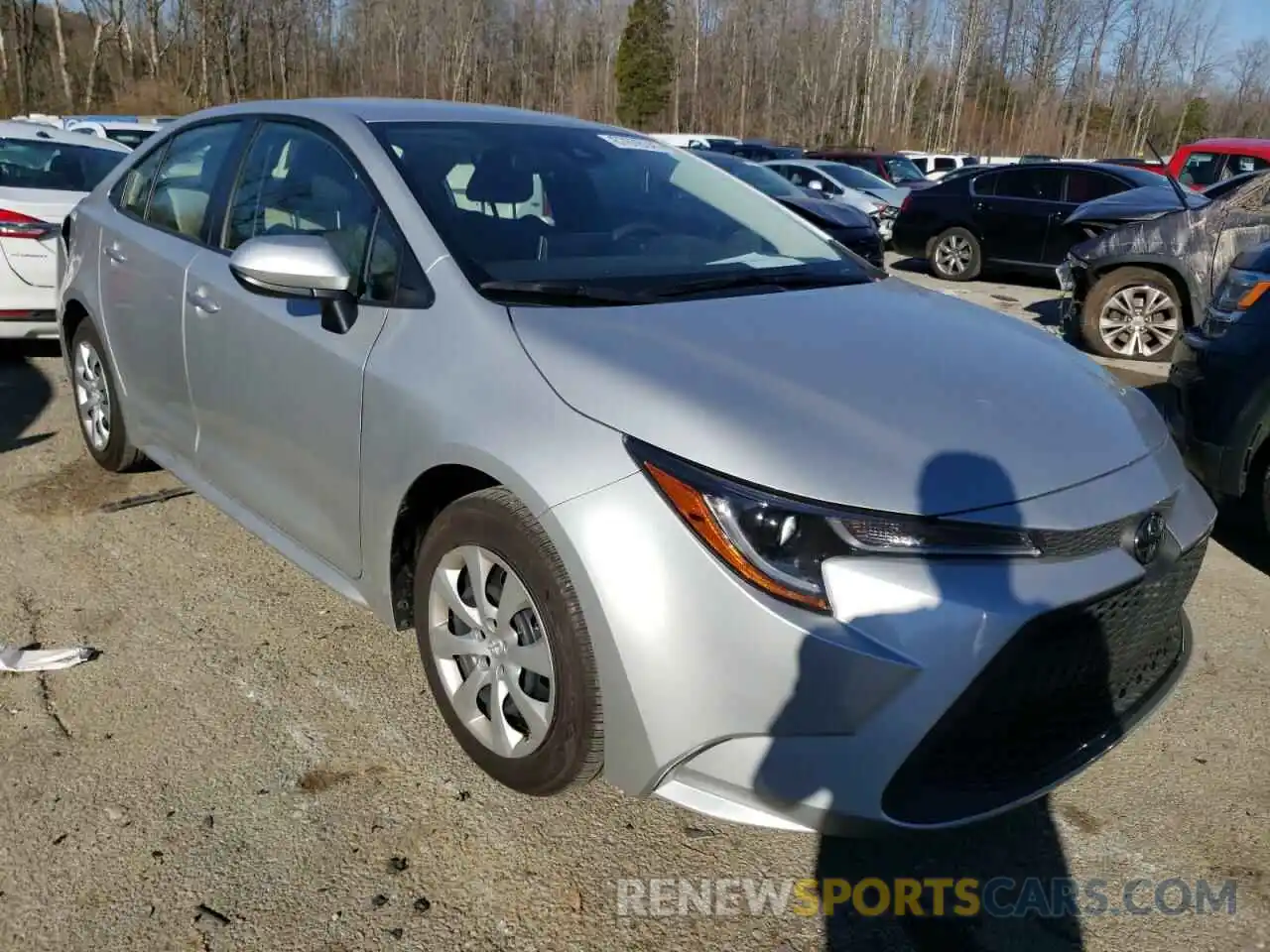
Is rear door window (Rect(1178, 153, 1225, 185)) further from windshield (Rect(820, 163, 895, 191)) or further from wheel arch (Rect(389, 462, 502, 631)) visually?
wheel arch (Rect(389, 462, 502, 631))

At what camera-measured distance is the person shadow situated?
1.87m

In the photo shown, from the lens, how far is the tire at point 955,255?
12.7 m

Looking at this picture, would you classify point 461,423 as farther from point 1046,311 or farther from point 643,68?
point 643,68

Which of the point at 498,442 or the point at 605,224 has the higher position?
the point at 605,224

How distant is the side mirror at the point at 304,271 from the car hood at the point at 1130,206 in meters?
8.45

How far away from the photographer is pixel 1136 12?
5162 cm

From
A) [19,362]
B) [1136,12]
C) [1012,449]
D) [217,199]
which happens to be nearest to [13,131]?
[19,362]

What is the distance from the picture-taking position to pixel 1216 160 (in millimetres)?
12859

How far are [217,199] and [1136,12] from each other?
5954 cm

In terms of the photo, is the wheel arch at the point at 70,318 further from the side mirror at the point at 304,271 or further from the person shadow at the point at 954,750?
the person shadow at the point at 954,750

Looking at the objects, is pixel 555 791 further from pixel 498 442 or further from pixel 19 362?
pixel 19 362

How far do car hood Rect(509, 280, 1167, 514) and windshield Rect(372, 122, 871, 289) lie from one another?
278 mm

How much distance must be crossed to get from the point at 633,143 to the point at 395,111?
830 mm

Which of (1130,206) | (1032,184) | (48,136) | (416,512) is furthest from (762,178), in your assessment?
(416,512)
